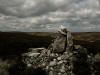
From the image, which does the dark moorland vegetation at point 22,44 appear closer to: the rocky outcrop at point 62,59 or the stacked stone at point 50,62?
the rocky outcrop at point 62,59

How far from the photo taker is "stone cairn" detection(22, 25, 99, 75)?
59.2 feet

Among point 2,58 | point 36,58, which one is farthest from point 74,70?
point 2,58

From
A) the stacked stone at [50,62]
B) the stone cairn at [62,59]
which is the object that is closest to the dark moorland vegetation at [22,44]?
the stone cairn at [62,59]

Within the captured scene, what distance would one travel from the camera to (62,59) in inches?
784

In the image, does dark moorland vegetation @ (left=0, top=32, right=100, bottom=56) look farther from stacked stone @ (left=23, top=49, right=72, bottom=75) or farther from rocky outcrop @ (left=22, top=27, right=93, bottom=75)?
stacked stone @ (left=23, top=49, right=72, bottom=75)

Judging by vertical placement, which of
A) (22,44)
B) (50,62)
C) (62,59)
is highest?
(22,44)

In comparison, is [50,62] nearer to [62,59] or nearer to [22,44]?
[62,59]

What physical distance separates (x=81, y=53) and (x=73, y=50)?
5.17 feet

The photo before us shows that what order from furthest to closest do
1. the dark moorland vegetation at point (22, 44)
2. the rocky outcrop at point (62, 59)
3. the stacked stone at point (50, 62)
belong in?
the dark moorland vegetation at point (22, 44), the rocky outcrop at point (62, 59), the stacked stone at point (50, 62)

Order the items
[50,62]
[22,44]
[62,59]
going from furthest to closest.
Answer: [22,44] → [62,59] → [50,62]

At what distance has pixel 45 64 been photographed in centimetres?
1919

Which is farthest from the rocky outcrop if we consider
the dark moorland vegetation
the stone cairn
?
the dark moorland vegetation

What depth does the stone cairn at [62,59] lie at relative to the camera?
59.2 feet

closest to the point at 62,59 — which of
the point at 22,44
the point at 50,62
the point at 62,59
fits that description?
the point at 62,59
